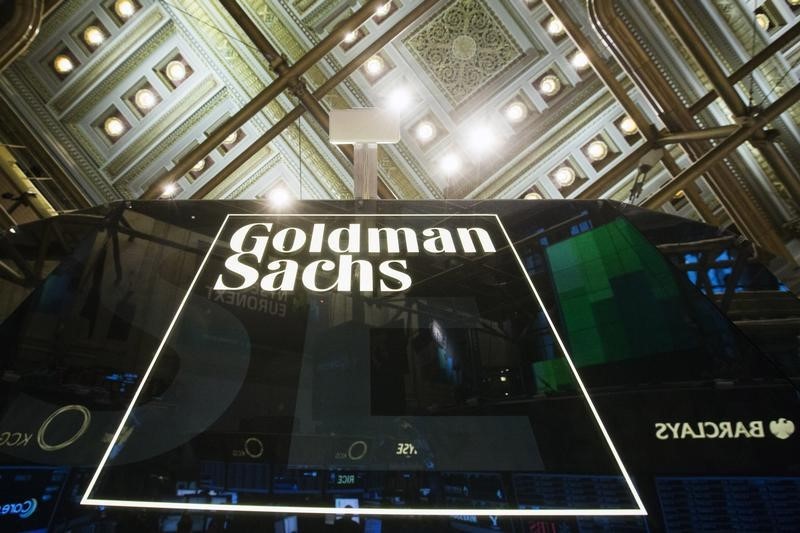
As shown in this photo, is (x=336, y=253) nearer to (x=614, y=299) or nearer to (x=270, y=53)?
(x=614, y=299)

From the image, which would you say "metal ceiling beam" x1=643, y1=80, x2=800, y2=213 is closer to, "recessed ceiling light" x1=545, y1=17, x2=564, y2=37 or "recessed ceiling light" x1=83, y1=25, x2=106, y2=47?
"recessed ceiling light" x1=545, y1=17, x2=564, y2=37

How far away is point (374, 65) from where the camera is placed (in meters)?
6.31

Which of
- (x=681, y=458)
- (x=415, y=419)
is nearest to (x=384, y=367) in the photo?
(x=415, y=419)

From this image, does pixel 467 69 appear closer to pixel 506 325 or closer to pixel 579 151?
pixel 579 151

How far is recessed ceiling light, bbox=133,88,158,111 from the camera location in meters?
6.33

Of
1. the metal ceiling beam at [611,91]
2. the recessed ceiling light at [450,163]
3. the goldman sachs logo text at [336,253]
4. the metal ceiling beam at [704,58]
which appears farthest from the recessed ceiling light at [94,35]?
the metal ceiling beam at [704,58]

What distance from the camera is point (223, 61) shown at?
20.1 feet

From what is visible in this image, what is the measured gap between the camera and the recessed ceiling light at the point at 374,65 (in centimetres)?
629

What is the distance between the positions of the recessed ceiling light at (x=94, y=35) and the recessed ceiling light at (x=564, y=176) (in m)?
6.63

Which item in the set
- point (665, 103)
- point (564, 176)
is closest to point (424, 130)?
point (564, 176)

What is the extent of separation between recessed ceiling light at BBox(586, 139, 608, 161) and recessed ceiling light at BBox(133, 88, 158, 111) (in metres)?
6.29

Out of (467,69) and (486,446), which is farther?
(467,69)

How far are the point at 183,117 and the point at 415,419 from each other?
6590 mm

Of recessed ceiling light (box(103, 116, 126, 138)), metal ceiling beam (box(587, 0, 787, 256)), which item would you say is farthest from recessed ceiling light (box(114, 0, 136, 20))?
metal ceiling beam (box(587, 0, 787, 256))
